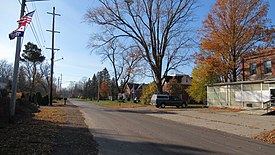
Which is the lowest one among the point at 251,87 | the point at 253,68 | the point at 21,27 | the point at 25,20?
the point at 251,87

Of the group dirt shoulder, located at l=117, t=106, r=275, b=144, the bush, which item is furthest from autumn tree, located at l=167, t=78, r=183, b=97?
dirt shoulder, located at l=117, t=106, r=275, b=144

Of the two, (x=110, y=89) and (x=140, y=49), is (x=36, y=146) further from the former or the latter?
(x=110, y=89)

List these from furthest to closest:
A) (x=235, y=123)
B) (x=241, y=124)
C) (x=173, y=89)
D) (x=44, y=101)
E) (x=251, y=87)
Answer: (x=173, y=89) < (x=44, y=101) < (x=251, y=87) < (x=235, y=123) < (x=241, y=124)

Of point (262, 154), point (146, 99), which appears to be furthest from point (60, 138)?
point (146, 99)

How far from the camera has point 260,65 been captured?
3750 cm

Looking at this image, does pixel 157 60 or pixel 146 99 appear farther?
pixel 146 99

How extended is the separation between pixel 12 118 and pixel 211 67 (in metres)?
28.4

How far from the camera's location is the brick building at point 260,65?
1387 inches

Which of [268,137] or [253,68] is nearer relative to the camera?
[268,137]

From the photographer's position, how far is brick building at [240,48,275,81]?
35219 mm

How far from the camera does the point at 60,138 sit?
9.55 metres

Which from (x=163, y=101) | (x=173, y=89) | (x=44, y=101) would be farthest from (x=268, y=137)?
(x=173, y=89)

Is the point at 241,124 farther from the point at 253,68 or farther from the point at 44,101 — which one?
A: the point at 44,101

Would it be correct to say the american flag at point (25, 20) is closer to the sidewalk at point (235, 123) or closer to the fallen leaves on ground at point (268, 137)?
the sidewalk at point (235, 123)
